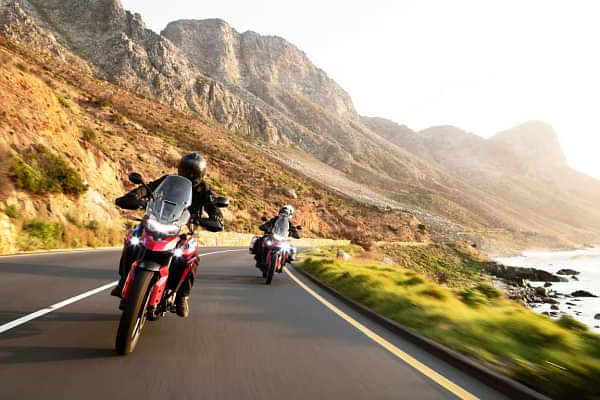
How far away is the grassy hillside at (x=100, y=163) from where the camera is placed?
19391 millimetres

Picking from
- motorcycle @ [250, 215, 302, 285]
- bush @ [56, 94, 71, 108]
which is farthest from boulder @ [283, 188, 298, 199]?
motorcycle @ [250, 215, 302, 285]

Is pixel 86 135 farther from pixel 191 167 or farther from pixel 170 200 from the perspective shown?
pixel 170 200

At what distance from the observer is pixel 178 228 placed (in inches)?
185

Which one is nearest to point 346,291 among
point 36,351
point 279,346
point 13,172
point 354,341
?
point 354,341

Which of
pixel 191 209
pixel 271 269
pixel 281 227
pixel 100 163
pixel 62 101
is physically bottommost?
pixel 271 269

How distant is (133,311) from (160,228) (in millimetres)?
836

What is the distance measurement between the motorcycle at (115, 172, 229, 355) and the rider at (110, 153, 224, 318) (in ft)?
0.39

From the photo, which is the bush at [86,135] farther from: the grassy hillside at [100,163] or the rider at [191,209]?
the rider at [191,209]

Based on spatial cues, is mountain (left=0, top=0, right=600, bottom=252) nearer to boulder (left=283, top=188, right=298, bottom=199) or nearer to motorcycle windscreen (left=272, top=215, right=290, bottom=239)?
boulder (left=283, top=188, right=298, bottom=199)

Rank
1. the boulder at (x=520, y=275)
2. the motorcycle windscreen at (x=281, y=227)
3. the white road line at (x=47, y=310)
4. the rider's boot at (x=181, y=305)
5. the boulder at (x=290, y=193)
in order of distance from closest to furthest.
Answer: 1. the white road line at (x=47, y=310)
2. the rider's boot at (x=181, y=305)
3. the motorcycle windscreen at (x=281, y=227)
4. the boulder at (x=520, y=275)
5. the boulder at (x=290, y=193)

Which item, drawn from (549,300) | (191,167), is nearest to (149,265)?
(191,167)

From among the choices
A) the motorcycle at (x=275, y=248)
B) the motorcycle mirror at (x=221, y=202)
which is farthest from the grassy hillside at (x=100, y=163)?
the motorcycle mirror at (x=221, y=202)

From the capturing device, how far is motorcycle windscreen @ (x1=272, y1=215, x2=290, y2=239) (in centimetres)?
1241

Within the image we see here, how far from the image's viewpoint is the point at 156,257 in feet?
14.8
